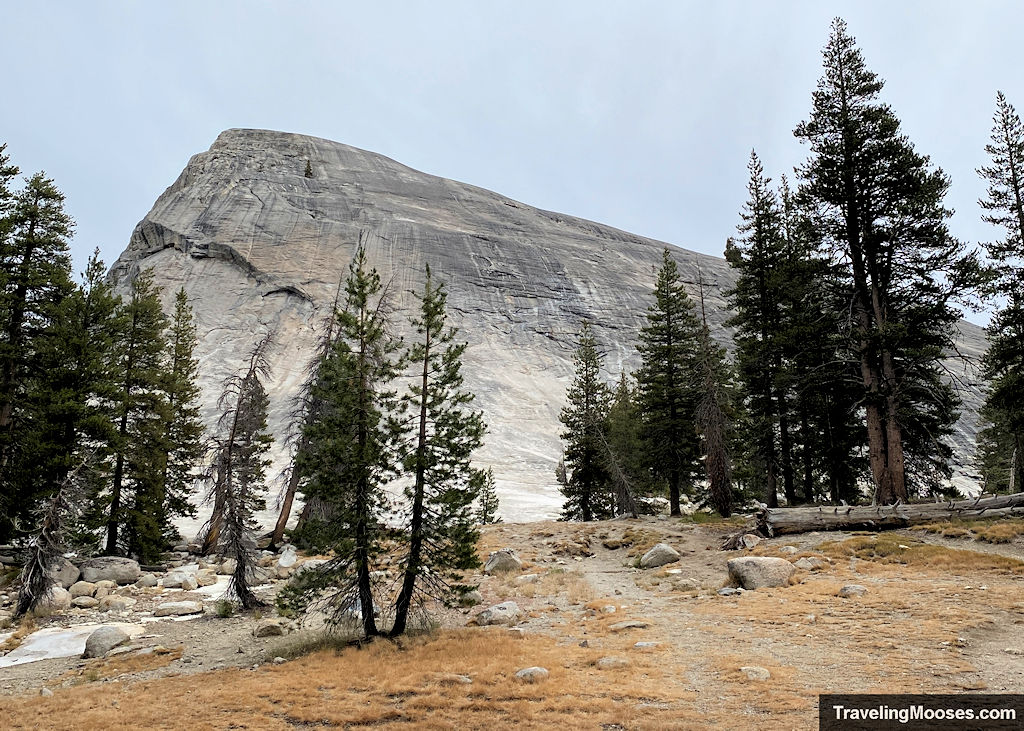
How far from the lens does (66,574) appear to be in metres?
19.7

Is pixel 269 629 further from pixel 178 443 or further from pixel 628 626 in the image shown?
pixel 178 443

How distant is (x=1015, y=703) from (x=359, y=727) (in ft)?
27.3

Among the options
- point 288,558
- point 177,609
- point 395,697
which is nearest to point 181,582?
point 177,609

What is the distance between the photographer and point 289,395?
52.5 meters

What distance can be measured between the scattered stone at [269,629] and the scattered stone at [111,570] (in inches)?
358

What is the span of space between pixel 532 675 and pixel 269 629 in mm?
8924

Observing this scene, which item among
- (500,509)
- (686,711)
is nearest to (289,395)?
(500,509)

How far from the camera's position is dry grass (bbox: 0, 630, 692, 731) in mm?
8164

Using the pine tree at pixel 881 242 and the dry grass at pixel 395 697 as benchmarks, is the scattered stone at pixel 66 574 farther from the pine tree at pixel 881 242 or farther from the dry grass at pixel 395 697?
the pine tree at pixel 881 242

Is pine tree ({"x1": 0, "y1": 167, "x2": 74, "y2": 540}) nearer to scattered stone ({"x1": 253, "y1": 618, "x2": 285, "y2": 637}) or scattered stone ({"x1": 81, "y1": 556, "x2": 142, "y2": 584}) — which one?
scattered stone ({"x1": 81, "y1": 556, "x2": 142, "y2": 584})

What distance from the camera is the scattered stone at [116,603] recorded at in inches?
694

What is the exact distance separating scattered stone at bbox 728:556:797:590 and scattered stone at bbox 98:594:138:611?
720 inches

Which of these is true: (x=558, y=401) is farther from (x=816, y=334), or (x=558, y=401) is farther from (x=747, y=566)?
(x=747, y=566)

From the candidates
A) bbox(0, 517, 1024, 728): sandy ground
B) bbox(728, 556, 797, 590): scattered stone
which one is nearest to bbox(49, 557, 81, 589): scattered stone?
bbox(0, 517, 1024, 728): sandy ground
